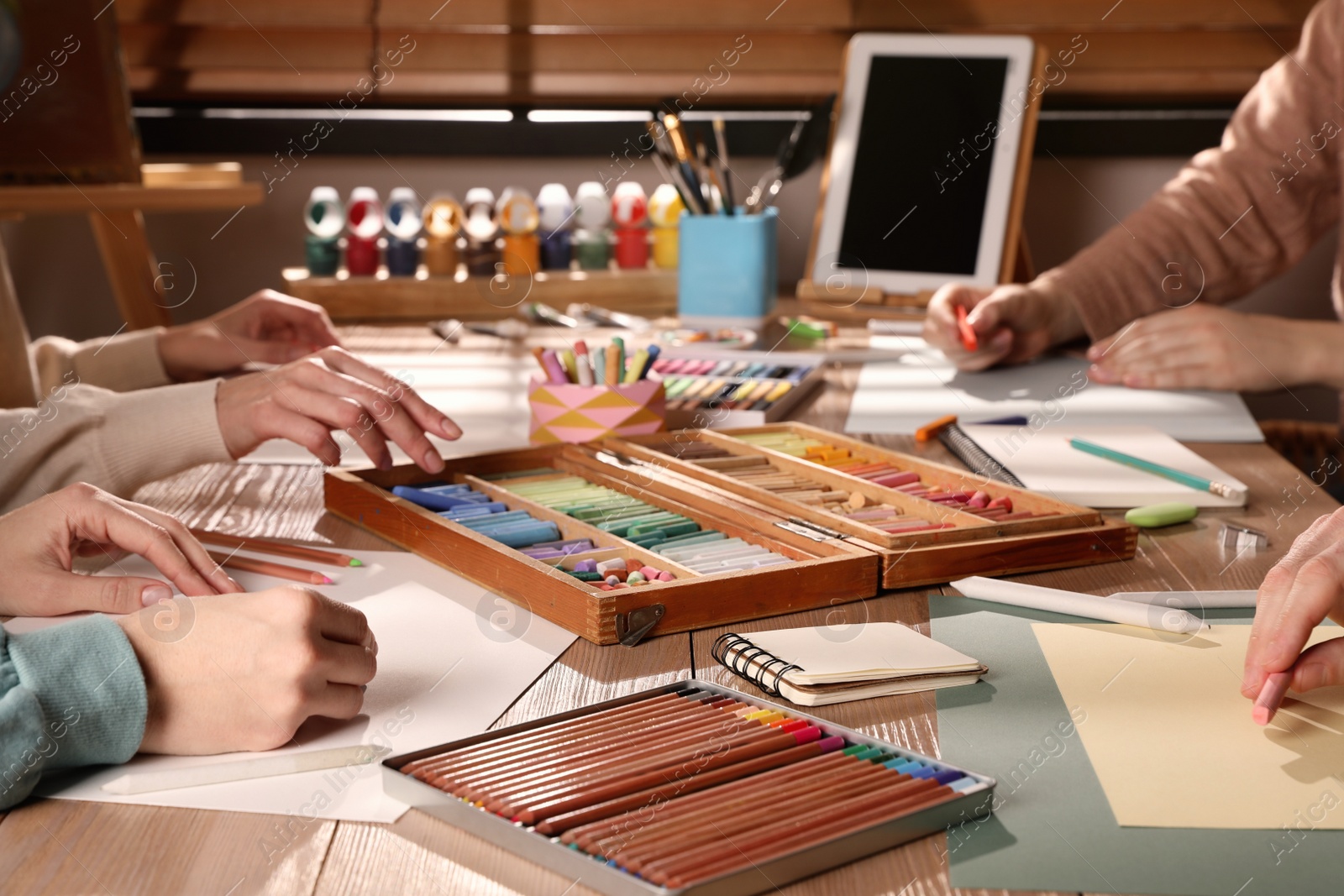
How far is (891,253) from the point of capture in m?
2.05

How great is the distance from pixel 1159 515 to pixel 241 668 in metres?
0.71

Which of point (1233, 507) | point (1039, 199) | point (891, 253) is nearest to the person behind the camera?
point (1233, 507)

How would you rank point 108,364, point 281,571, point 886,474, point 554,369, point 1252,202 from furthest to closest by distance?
point 1252,202, point 108,364, point 554,369, point 886,474, point 281,571

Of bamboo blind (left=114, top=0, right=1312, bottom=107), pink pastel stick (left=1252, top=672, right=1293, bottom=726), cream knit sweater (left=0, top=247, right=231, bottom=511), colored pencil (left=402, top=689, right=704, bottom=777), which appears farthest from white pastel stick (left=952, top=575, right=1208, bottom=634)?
bamboo blind (left=114, top=0, right=1312, bottom=107)

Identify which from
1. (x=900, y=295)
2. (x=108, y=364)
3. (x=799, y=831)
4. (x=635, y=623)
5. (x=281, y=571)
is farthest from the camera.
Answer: (x=900, y=295)

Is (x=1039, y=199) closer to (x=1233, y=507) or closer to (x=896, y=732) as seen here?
(x=1233, y=507)

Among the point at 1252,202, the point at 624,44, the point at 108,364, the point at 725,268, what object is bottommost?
the point at 108,364

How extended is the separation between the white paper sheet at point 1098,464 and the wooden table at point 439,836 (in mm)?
80

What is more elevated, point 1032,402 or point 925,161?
point 925,161

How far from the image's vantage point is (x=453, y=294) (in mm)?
2027

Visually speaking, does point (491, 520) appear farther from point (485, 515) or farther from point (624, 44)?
point (624, 44)

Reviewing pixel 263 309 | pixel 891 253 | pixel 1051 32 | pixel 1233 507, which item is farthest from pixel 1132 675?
pixel 1051 32

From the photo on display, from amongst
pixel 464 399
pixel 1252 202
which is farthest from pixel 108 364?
pixel 1252 202

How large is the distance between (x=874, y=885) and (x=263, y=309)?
1.21 m
